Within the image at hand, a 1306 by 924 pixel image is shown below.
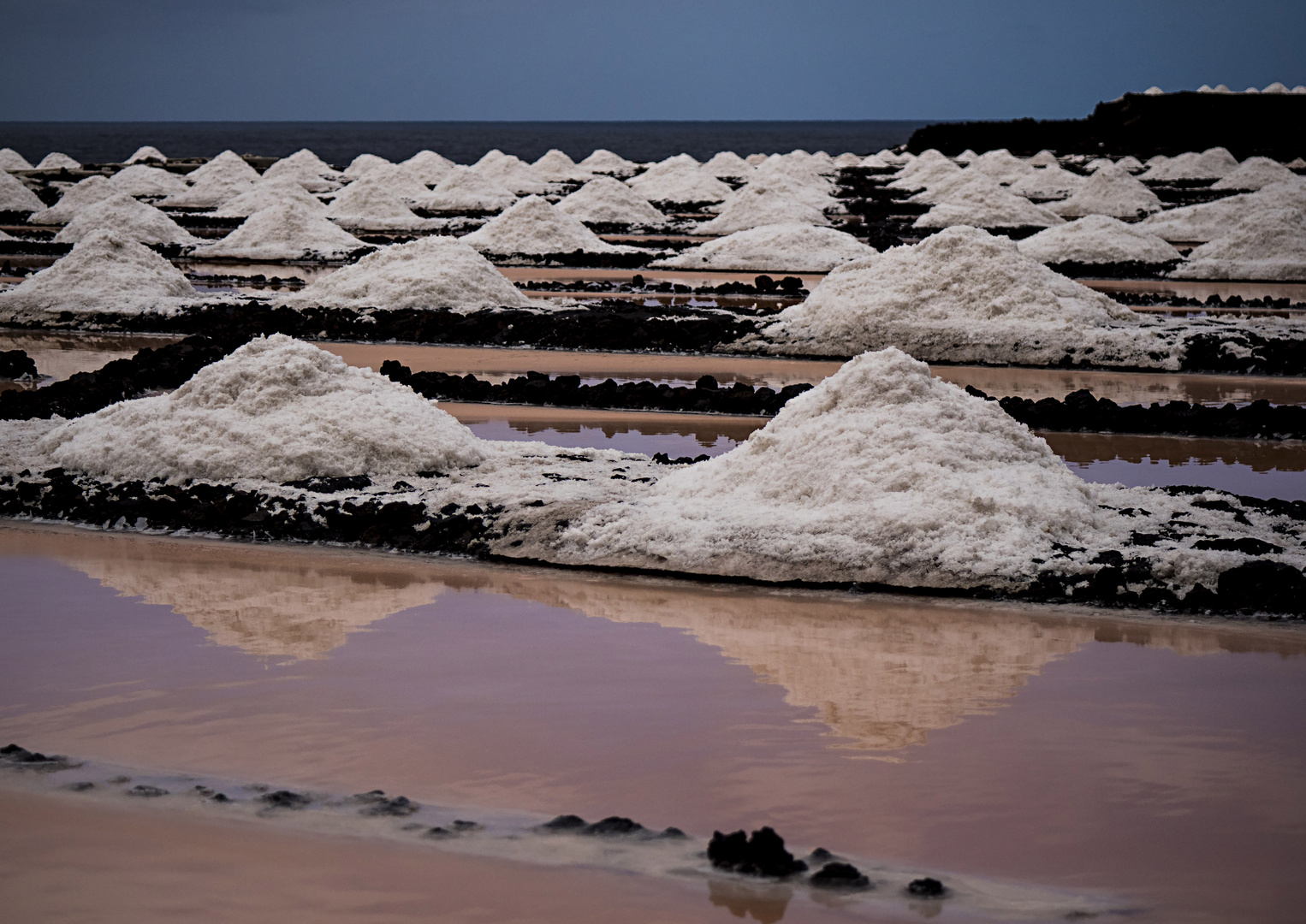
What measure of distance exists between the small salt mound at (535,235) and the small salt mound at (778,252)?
969 millimetres

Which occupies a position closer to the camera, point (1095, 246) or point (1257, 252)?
point (1257, 252)

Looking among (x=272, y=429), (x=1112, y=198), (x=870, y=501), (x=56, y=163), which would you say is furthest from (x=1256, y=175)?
(x=56, y=163)

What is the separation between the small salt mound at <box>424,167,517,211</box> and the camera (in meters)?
25.5

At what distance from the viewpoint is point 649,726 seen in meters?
3.44

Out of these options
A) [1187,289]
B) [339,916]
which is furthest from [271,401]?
[1187,289]

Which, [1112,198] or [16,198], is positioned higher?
[1112,198]

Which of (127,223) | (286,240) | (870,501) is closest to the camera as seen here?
(870,501)

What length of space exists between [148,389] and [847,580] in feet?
16.0

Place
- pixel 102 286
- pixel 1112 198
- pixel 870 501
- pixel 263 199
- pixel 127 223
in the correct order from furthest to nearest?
pixel 1112 198 → pixel 263 199 → pixel 127 223 → pixel 102 286 → pixel 870 501

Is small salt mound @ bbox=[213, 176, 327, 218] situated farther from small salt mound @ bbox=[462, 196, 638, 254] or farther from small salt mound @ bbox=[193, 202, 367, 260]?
small salt mound @ bbox=[462, 196, 638, 254]

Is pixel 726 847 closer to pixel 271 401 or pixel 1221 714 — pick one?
pixel 1221 714

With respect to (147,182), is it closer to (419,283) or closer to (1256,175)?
(419,283)

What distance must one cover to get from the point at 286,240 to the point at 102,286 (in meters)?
5.14

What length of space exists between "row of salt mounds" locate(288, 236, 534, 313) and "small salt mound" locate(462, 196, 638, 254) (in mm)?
4231
